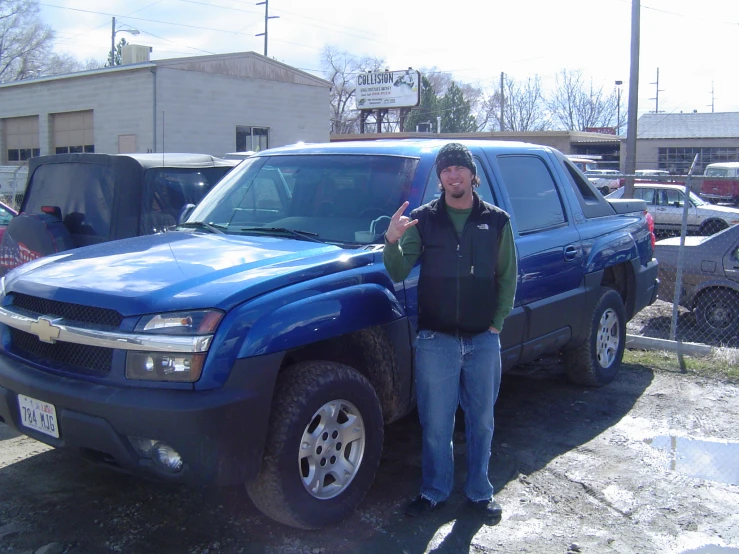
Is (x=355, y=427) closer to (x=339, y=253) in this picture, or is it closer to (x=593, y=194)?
(x=339, y=253)

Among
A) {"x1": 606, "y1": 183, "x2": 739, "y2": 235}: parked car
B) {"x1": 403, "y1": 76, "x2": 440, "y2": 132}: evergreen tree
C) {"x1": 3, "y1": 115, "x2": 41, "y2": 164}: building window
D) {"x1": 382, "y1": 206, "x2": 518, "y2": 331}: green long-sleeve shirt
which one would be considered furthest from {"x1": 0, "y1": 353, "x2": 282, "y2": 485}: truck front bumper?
{"x1": 403, "y1": 76, "x2": 440, "y2": 132}: evergreen tree

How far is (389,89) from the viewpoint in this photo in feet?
125

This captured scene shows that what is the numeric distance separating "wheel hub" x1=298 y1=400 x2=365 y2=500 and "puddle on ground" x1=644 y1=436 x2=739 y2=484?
218 centimetres

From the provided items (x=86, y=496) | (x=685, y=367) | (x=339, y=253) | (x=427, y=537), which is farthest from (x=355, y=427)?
(x=685, y=367)

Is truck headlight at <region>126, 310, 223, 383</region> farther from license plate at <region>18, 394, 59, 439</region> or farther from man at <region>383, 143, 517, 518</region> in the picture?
man at <region>383, 143, 517, 518</region>

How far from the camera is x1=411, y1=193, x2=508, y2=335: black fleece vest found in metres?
3.68

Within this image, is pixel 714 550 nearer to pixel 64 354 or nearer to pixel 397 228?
pixel 397 228

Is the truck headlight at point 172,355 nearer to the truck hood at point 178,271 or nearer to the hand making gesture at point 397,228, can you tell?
the truck hood at point 178,271

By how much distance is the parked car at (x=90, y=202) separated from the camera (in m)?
5.83

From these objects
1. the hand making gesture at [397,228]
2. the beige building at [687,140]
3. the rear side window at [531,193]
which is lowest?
the hand making gesture at [397,228]

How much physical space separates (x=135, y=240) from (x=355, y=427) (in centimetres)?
175

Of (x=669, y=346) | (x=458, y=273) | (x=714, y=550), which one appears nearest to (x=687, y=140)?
(x=669, y=346)

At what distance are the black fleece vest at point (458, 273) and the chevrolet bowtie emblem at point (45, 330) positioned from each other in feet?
5.62

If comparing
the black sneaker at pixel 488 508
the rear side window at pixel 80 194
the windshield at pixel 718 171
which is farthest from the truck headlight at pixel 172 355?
the windshield at pixel 718 171
